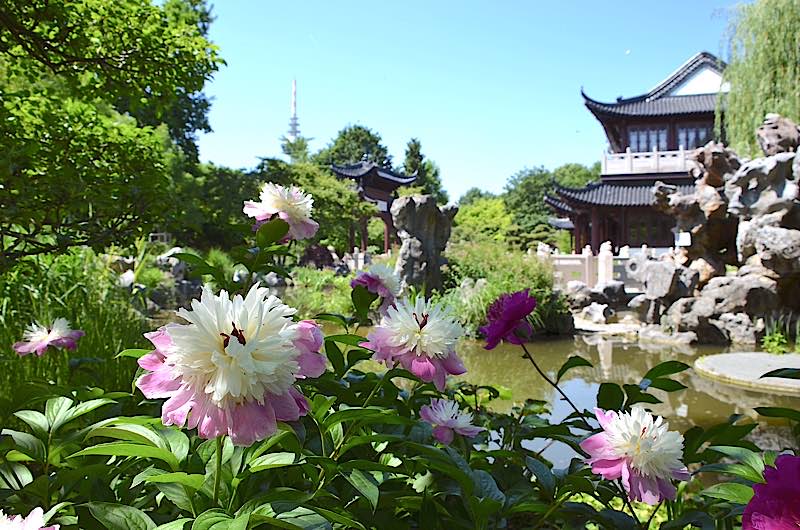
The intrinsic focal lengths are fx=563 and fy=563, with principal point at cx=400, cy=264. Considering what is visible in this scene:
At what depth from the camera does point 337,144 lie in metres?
36.9

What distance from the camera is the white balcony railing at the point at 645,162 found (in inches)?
645

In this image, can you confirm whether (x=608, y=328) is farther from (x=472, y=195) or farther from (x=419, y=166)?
(x=472, y=195)

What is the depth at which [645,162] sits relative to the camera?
16.9 meters

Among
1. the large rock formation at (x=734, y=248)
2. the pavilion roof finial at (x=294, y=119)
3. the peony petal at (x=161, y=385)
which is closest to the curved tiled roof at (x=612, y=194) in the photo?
the large rock formation at (x=734, y=248)

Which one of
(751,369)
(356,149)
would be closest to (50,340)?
(751,369)

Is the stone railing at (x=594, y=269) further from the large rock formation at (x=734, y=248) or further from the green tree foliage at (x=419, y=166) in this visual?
the green tree foliage at (x=419, y=166)

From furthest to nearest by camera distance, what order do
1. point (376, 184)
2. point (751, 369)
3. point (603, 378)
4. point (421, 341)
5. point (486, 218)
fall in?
point (486, 218) < point (376, 184) < point (603, 378) < point (751, 369) < point (421, 341)

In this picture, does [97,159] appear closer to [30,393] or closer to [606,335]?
[30,393]

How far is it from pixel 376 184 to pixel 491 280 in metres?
→ 15.4

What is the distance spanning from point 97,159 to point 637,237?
17579mm

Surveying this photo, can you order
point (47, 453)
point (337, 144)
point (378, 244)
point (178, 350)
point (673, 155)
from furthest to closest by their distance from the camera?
point (337, 144)
point (378, 244)
point (673, 155)
point (47, 453)
point (178, 350)

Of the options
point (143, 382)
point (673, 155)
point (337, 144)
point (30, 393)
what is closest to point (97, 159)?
point (30, 393)

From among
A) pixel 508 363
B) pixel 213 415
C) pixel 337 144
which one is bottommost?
pixel 508 363

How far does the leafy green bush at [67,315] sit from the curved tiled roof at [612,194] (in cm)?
1483
